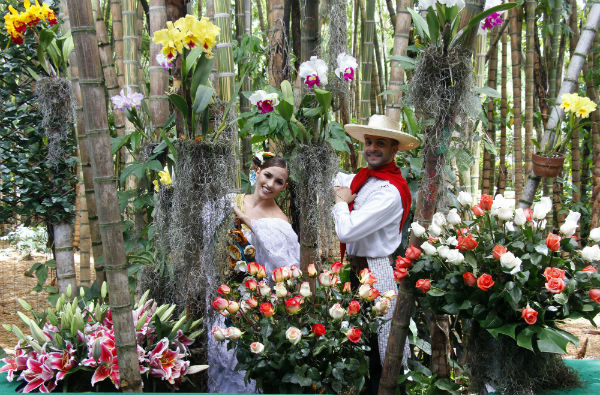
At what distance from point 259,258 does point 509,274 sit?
107cm

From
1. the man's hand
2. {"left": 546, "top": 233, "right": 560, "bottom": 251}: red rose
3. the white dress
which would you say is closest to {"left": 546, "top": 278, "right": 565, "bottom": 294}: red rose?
{"left": 546, "top": 233, "right": 560, "bottom": 251}: red rose

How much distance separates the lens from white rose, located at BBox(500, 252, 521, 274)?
1400 millimetres

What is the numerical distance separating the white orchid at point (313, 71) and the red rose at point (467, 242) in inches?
30.8

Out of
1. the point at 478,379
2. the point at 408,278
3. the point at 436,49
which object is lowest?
the point at 478,379

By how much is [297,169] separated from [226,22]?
0.78 metres

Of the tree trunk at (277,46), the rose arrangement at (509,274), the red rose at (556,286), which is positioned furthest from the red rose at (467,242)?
the tree trunk at (277,46)

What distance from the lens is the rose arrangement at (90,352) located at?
159 cm

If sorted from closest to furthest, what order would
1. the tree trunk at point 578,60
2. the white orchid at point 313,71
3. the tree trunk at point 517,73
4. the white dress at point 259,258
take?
1. the white orchid at point 313,71
2. the white dress at point 259,258
3. the tree trunk at point 578,60
4. the tree trunk at point 517,73

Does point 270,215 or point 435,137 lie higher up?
point 435,137

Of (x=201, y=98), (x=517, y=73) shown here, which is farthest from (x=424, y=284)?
(x=517, y=73)

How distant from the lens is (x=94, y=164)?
4.33 feet

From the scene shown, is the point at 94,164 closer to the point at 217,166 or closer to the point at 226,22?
the point at 217,166

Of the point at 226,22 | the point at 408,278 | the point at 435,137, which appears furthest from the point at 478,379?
the point at 226,22

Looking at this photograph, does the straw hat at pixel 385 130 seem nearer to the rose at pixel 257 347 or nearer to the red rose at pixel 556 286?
the red rose at pixel 556 286
